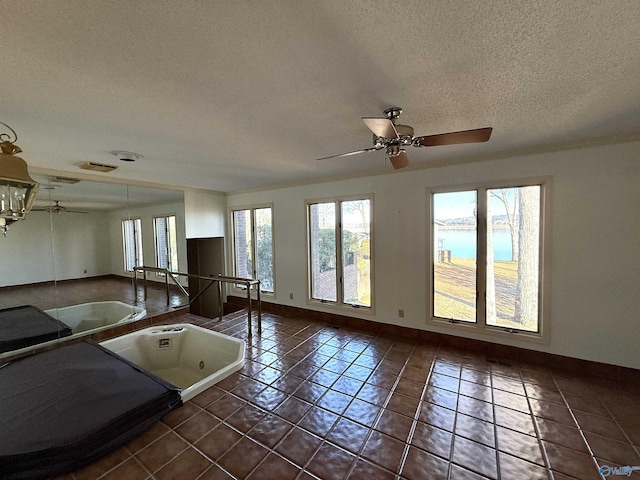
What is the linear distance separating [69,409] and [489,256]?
4.56 meters

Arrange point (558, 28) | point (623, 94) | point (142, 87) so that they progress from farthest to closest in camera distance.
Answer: point (623, 94) → point (142, 87) → point (558, 28)

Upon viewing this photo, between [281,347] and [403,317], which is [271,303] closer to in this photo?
[281,347]

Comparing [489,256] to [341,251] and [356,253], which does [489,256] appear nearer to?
[356,253]

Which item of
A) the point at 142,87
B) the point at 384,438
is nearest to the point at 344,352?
the point at 384,438

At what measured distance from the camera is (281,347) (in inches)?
139

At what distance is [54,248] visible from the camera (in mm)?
3596

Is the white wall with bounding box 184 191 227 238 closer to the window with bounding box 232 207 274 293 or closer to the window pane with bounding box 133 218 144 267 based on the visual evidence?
the window with bounding box 232 207 274 293

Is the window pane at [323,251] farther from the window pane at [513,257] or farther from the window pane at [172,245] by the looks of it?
the window pane at [172,245]

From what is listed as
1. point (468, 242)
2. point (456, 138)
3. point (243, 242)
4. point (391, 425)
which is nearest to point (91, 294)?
point (243, 242)

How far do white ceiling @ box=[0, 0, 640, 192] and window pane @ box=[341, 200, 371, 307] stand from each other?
1.85 m

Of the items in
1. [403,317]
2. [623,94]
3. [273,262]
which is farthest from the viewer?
[273,262]

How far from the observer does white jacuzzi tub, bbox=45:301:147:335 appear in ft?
11.8

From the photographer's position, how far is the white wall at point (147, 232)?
4.36m

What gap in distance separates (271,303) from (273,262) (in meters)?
0.85
